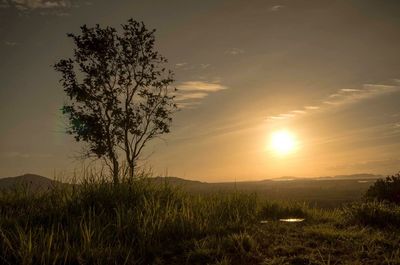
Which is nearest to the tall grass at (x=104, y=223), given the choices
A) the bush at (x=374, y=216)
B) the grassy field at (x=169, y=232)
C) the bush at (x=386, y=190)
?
the grassy field at (x=169, y=232)

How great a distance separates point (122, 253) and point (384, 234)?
20.1 ft

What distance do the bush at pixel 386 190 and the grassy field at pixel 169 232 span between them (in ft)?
15.5

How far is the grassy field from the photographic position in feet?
23.0

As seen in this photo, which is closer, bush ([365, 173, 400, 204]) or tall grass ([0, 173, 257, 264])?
tall grass ([0, 173, 257, 264])

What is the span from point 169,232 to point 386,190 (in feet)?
38.8

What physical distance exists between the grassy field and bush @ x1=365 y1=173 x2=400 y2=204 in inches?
186


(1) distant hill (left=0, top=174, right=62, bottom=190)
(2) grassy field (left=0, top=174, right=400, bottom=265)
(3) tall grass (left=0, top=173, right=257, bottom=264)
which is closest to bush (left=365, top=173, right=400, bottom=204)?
(2) grassy field (left=0, top=174, right=400, bottom=265)

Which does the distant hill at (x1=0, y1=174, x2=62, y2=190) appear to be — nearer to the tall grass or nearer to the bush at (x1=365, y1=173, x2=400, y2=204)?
the tall grass

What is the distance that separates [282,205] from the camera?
1356cm

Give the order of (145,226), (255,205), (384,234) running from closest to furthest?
1. (145,226)
2. (384,234)
3. (255,205)

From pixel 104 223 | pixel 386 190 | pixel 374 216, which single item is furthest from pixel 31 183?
pixel 386 190

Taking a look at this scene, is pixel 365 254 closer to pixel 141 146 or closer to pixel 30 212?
pixel 30 212

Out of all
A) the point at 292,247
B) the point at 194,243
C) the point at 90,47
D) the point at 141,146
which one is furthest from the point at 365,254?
the point at 90,47

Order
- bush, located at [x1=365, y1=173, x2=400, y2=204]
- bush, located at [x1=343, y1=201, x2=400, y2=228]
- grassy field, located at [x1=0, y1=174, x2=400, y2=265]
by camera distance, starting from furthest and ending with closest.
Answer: bush, located at [x1=365, y1=173, x2=400, y2=204], bush, located at [x1=343, y1=201, x2=400, y2=228], grassy field, located at [x1=0, y1=174, x2=400, y2=265]
